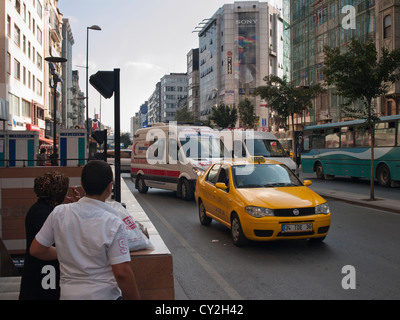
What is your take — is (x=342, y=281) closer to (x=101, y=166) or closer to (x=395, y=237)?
(x=395, y=237)

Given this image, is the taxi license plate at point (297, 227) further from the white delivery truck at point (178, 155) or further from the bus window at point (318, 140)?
the bus window at point (318, 140)

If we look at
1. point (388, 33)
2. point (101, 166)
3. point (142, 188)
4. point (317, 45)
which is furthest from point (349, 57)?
point (317, 45)

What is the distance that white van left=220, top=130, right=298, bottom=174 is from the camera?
18859 mm

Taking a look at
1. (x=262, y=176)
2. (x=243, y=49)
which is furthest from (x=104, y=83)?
(x=243, y=49)

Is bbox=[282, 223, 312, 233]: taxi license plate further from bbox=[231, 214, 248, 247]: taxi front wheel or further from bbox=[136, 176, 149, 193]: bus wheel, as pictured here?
bbox=[136, 176, 149, 193]: bus wheel

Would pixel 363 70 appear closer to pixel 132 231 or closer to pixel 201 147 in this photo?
pixel 201 147

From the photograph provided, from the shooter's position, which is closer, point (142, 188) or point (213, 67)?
point (142, 188)

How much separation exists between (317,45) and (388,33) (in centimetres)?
1484

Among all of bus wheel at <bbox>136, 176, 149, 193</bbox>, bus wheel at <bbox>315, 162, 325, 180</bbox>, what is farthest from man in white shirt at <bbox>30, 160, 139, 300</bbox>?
bus wheel at <bbox>315, 162, 325, 180</bbox>

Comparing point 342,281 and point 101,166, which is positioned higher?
point 101,166

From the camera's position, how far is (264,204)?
7.65 metres

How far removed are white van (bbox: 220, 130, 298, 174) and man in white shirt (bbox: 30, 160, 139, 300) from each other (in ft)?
53.0

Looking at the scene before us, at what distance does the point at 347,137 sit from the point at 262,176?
1631 centimetres

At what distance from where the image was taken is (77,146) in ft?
27.5
